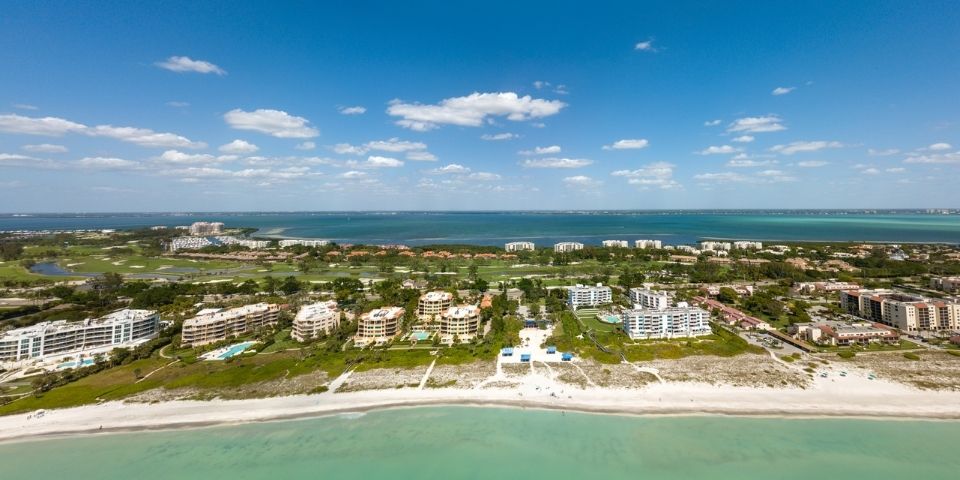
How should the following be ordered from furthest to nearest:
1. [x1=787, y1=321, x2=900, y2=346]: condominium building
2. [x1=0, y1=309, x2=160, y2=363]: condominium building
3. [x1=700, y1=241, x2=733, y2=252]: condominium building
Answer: [x1=700, y1=241, x2=733, y2=252]: condominium building
[x1=787, y1=321, x2=900, y2=346]: condominium building
[x1=0, y1=309, x2=160, y2=363]: condominium building

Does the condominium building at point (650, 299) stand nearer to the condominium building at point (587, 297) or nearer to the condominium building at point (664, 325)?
the condominium building at point (587, 297)

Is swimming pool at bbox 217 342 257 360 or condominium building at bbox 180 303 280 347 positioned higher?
condominium building at bbox 180 303 280 347

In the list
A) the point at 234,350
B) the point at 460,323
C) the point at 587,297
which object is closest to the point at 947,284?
the point at 587,297

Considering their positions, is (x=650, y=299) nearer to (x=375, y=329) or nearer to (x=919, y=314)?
(x=919, y=314)

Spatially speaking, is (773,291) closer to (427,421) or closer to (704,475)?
(704,475)

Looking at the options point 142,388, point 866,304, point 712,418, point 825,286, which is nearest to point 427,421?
point 712,418

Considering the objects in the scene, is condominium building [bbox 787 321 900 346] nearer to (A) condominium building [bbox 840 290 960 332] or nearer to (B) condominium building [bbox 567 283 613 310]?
(A) condominium building [bbox 840 290 960 332]

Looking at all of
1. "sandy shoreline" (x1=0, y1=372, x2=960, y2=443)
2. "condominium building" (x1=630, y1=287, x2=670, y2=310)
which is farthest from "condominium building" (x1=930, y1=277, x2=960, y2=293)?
"sandy shoreline" (x1=0, y1=372, x2=960, y2=443)

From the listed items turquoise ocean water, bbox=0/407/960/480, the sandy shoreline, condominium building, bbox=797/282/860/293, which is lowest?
turquoise ocean water, bbox=0/407/960/480
